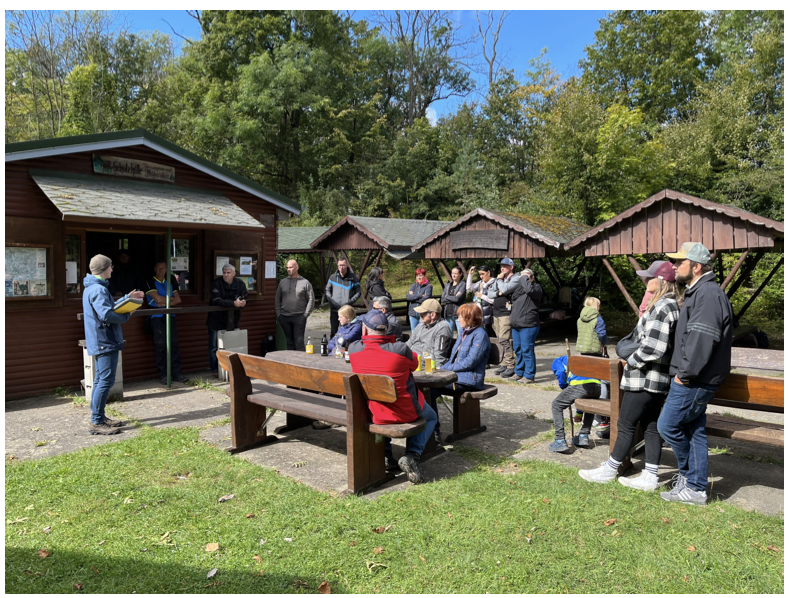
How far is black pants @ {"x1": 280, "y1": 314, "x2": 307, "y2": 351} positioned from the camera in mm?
10539

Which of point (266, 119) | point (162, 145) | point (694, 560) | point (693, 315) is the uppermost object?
point (266, 119)

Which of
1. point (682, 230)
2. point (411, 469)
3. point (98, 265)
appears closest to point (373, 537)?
point (411, 469)

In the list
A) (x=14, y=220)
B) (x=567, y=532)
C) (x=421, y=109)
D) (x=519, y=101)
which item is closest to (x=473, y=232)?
(x=14, y=220)

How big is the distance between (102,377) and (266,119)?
32.1 metres

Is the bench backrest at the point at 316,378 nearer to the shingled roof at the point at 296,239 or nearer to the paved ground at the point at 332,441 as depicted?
the paved ground at the point at 332,441

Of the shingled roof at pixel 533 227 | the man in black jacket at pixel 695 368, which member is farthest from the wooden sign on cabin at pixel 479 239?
the man in black jacket at pixel 695 368

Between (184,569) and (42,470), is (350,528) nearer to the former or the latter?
(184,569)

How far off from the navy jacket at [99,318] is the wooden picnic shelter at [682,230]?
9274 mm

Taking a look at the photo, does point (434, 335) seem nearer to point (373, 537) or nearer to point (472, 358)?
point (472, 358)

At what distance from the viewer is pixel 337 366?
6.41 metres

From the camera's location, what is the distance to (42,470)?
543cm


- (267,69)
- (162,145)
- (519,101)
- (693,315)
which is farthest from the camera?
(519,101)

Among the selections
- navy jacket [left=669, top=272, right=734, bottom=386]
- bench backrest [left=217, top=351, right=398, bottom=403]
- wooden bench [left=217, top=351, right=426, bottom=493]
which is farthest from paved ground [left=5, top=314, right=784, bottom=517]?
navy jacket [left=669, top=272, right=734, bottom=386]

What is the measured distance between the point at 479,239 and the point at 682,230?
4920 millimetres
